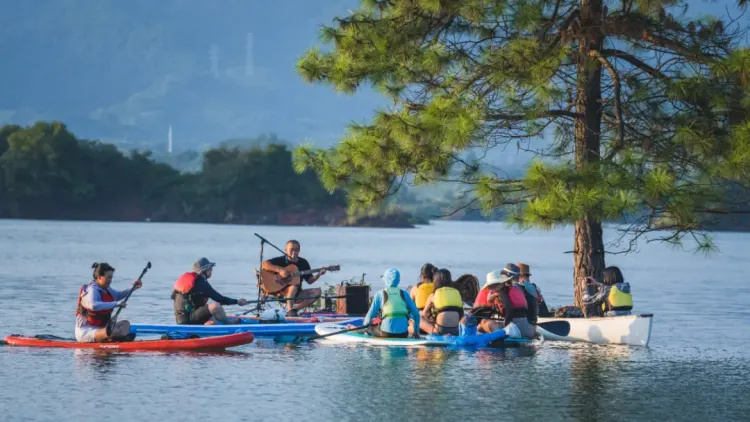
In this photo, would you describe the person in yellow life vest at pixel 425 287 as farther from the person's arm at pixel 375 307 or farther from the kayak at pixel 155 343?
the kayak at pixel 155 343

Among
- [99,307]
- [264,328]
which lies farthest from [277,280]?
[99,307]

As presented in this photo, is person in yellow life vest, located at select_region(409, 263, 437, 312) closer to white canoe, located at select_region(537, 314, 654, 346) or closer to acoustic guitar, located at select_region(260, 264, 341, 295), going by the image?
white canoe, located at select_region(537, 314, 654, 346)

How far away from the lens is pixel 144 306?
116 ft

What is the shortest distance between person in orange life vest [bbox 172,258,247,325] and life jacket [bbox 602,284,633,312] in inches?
268

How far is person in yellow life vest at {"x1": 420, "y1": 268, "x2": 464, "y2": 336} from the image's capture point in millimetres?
24219

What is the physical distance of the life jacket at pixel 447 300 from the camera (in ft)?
79.4

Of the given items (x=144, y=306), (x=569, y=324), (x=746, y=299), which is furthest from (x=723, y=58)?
(x=746, y=299)

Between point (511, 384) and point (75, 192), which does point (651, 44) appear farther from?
point (75, 192)

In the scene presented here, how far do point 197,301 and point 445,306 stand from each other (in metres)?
4.57

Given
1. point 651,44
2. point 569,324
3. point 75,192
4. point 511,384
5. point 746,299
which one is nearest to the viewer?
point 511,384

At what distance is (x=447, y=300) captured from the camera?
24.2 meters

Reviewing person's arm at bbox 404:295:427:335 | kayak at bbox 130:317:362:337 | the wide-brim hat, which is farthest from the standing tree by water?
the wide-brim hat

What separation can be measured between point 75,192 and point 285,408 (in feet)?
448

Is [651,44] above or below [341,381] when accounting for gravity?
above
